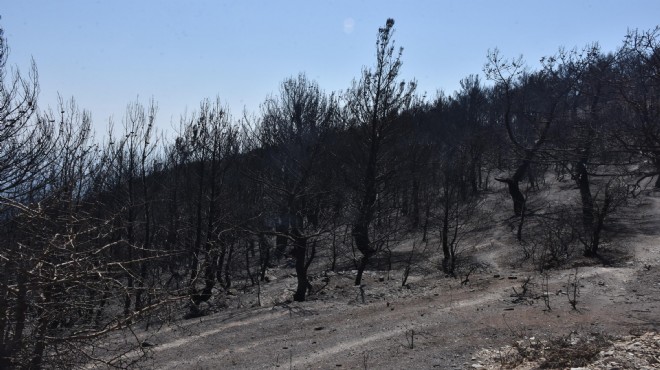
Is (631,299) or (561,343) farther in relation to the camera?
A: (631,299)

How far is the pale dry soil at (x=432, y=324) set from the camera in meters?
9.06

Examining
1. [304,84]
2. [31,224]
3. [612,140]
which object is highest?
[304,84]

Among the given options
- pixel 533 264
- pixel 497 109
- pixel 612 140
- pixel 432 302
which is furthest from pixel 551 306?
pixel 497 109

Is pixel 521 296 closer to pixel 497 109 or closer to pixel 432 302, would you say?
pixel 432 302

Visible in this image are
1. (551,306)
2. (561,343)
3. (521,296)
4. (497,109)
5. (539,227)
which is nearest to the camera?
(561,343)

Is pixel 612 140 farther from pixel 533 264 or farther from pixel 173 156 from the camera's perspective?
pixel 173 156

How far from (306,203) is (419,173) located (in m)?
12.0

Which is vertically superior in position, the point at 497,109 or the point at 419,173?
the point at 497,109

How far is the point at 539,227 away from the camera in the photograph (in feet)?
82.3

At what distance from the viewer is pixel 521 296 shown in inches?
494

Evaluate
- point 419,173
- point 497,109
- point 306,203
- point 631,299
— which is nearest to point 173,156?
point 306,203

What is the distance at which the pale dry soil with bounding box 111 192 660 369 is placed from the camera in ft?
29.7

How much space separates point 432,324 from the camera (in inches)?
438

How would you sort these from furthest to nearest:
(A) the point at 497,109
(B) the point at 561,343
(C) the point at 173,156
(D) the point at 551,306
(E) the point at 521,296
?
(A) the point at 497,109
(C) the point at 173,156
(E) the point at 521,296
(D) the point at 551,306
(B) the point at 561,343
